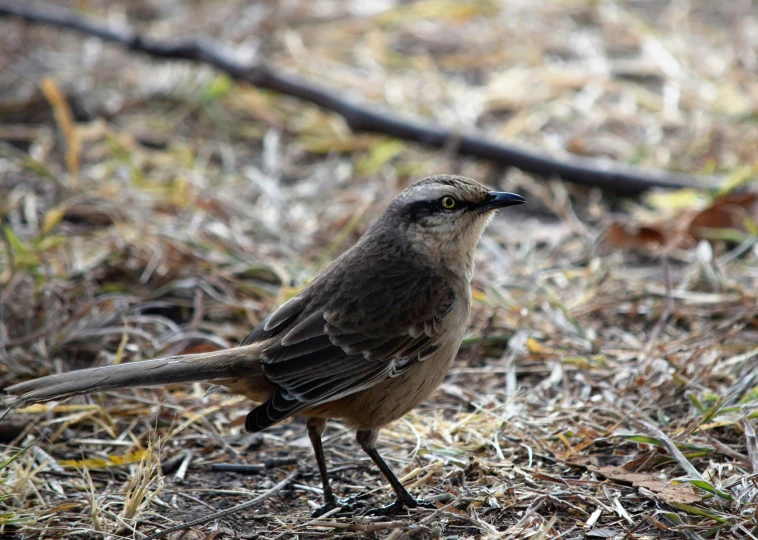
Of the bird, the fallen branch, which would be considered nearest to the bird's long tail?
the bird

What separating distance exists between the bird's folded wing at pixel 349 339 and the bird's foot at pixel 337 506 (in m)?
0.52

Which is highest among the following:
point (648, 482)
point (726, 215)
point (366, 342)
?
point (726, 215)

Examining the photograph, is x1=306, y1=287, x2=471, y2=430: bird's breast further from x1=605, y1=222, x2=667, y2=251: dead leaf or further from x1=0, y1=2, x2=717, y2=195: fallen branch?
x1=0, y1=2, x2=717, y2=195: fallen branch

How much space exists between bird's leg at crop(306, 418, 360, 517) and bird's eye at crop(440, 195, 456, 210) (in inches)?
51.8

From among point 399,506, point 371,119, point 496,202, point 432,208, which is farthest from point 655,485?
point 371,119

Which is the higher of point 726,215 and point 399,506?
point 726,215

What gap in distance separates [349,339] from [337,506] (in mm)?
803

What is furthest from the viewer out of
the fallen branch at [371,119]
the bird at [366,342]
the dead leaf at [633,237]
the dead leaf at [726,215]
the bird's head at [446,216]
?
the fallen branch at [371,119]

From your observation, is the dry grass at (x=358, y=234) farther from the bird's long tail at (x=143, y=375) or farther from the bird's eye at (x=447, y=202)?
the bird's eye at (x=447, y=202)

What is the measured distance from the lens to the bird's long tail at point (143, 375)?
3.84 metres

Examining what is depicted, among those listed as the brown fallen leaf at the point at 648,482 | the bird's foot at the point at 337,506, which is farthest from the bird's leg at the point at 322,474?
the brown fallen leaf at the point at 648,482

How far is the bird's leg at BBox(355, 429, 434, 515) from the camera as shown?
423 cm

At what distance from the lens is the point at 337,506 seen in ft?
14.0

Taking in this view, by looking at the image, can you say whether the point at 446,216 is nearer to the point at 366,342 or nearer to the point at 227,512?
the point at 366,342
